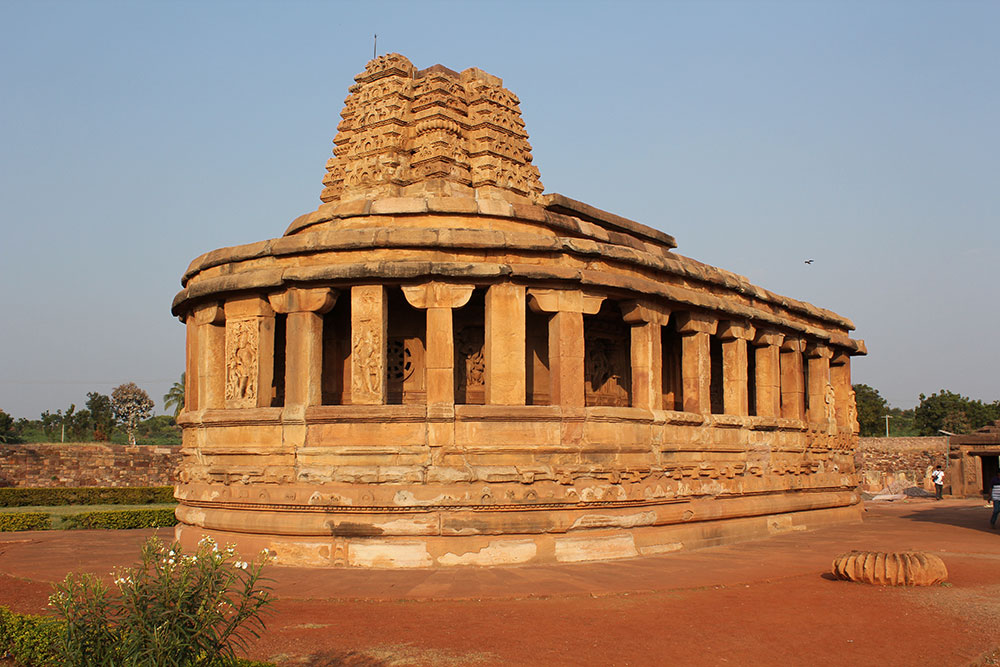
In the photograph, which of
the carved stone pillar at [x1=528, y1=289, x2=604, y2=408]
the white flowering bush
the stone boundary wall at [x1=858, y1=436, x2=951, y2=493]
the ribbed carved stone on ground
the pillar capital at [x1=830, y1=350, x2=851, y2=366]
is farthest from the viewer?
the stone boundary wall at [x1=858, y1=436, x2=951, y2=493]

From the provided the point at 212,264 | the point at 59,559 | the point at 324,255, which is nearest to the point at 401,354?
the point at 324,255

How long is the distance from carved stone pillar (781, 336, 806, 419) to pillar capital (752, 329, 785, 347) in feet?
2.65

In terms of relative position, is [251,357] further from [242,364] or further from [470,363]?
[470,363]

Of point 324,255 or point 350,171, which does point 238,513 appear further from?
point 350,171

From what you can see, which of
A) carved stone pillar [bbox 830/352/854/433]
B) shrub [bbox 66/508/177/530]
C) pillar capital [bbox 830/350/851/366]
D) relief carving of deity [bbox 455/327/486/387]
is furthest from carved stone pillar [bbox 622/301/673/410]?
shrub [bbox 66/508/177/530]

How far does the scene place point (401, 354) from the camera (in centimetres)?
1430

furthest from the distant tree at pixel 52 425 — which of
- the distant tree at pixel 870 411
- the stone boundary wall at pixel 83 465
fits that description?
the distant tree at pixel 870 411

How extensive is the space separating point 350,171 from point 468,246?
4.34 meters

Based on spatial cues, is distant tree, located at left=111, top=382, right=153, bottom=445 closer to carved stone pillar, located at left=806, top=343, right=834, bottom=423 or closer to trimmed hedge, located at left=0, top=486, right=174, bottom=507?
trimmed hedge, located at left=0, top=486, right=174, bottom=507

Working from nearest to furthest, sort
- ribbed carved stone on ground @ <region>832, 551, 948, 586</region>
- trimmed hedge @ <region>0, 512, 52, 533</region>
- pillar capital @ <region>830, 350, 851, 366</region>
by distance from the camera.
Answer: ribbed carved stone on ground @ <region>832, 551, 948, 586</region> → trimmed hedge @ <region>0, 512, 52, 533</region> → pillar capital @ <region>830, 350, 851, 366</region>

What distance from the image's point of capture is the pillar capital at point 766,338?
17.8m

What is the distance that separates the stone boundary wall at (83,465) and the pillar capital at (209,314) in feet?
89.2

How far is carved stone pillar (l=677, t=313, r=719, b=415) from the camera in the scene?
15.3 meters

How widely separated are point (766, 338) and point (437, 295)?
849 cm
